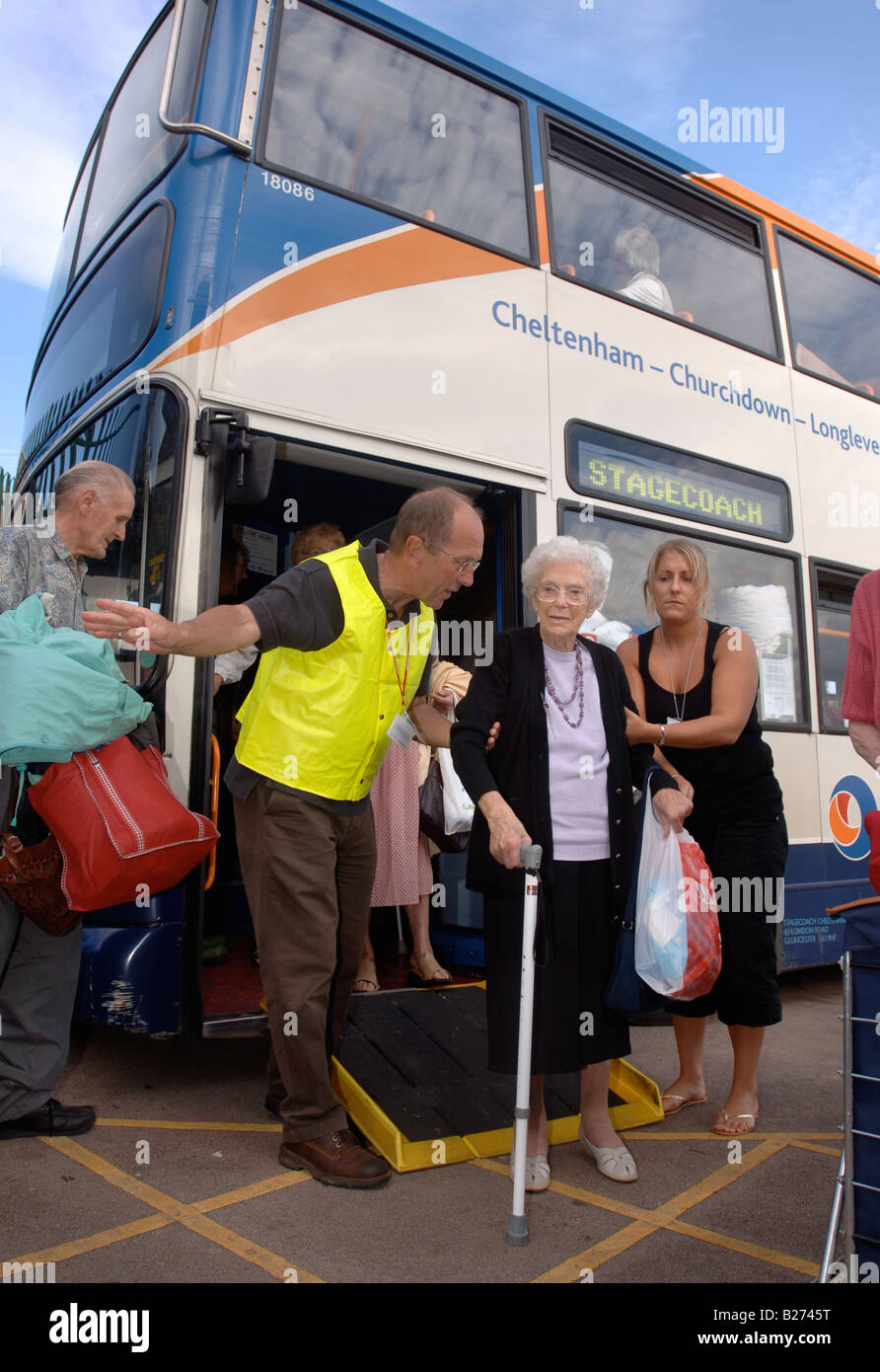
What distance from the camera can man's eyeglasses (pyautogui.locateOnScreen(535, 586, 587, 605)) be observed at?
3027 mm

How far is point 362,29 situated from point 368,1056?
165 inches

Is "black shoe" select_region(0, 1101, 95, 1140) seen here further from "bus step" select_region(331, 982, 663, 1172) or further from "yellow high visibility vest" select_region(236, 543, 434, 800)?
"yellow high visibility vest" select_region(236, 543, 434, 800)

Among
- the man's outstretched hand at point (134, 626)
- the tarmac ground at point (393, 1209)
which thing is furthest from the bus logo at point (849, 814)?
the man's outstretched hand at point (134, 626)

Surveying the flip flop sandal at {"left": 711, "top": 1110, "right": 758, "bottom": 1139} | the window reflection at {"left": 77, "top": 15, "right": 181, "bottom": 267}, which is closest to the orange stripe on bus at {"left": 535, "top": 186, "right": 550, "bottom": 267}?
the window reflection at {"left": 77, "top": 15, "right": 181, "bottom": 267}

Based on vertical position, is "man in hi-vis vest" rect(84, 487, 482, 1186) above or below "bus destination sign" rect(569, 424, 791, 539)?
below

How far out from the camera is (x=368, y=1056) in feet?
11.5

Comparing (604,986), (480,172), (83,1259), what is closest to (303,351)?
(480,172)

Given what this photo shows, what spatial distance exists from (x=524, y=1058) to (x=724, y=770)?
60.2 inches

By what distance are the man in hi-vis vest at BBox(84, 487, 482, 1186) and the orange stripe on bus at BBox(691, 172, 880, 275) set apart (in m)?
3.93

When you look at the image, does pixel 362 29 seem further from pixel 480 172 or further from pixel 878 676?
pixel 878 676

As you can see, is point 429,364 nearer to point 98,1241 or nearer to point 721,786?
point 721,786

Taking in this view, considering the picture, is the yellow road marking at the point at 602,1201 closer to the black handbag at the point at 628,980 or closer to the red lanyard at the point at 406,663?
the black handbag at the point at 628,980

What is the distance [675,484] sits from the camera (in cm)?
507

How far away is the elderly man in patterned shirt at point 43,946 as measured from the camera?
3207 mm
